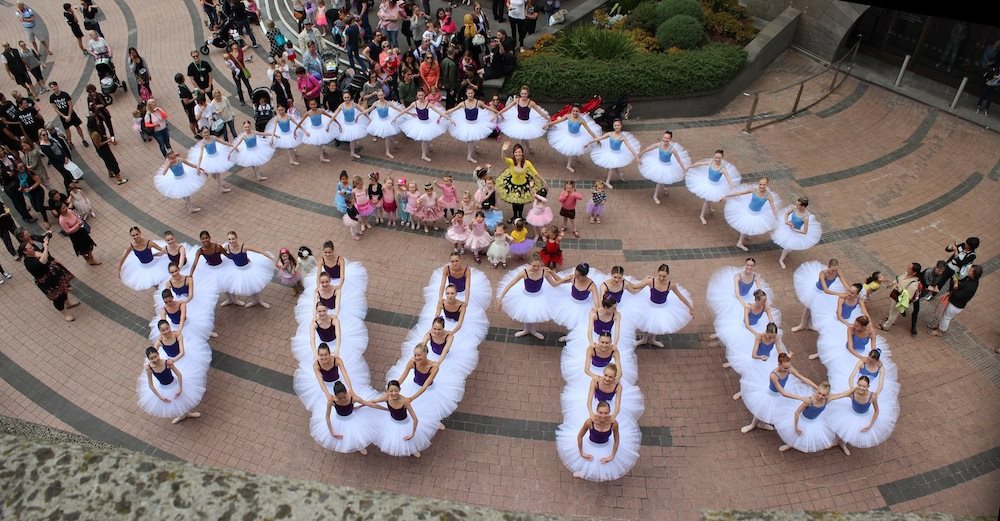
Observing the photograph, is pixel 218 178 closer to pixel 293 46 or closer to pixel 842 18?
pixel 293 46

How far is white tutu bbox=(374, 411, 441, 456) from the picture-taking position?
10.6 meters

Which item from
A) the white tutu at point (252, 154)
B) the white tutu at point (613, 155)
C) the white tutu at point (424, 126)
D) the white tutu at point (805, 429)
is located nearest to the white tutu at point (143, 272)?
the white tutu at point (252, 154)

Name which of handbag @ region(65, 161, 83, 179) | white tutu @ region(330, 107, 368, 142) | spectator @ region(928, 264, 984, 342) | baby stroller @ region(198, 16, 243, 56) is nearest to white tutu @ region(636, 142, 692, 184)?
spectator @ region(928, 264, 984, 342)

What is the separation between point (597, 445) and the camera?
10.3 meters

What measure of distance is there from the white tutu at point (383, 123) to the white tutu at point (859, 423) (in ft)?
38.3

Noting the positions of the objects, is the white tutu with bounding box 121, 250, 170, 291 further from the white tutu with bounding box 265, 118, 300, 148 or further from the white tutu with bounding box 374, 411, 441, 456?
the white tutu with bounding box 374, 411, 441, 456

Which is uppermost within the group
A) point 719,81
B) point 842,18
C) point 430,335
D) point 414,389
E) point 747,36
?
point 842,18

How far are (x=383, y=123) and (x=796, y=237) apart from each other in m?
10.0

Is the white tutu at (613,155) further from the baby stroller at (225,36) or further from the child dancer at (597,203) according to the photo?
the baby stroller at (225,36)

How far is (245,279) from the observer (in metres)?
13.3

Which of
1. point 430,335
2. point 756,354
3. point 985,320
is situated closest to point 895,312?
point 985,320

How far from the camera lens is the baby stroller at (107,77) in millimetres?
20938

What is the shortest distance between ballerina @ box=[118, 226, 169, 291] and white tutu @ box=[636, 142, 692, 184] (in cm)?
1048

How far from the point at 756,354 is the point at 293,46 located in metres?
18.2
